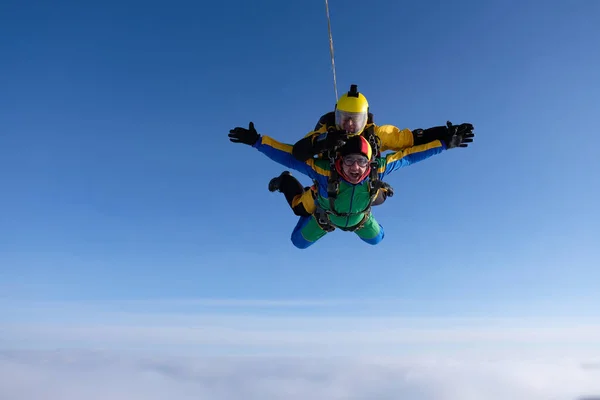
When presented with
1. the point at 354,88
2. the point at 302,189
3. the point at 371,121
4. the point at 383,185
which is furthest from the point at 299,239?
the point at 354,88

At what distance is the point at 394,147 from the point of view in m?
5.83

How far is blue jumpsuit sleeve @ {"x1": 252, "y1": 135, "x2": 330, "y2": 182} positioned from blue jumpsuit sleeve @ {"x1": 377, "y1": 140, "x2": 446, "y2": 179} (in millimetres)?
760

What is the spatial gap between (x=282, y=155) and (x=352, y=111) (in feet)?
3.80

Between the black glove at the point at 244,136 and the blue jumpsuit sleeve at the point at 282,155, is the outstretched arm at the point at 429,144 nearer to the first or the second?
the blue jumpsuit sleeve at the point at 282,155

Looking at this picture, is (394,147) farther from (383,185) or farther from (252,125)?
(252,125)

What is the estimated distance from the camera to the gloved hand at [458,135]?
5746mm

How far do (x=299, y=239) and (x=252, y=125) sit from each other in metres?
2.32

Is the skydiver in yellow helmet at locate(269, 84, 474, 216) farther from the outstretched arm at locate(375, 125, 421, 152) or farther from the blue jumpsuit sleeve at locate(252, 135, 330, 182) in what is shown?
the blue jumpsuit sleeve at locate(252, 135, 330, 182)

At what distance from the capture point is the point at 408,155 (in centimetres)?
586

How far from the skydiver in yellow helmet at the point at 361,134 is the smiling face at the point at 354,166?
223 millimetres

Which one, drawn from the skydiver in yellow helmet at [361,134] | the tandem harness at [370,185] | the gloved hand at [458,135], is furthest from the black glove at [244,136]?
the gloved hand at [458,135]

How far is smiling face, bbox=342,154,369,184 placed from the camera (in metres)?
5.20

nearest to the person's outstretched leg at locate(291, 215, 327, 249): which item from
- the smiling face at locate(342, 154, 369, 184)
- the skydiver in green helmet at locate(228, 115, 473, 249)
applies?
the skydiver in green helmet at locate(228, 115, 473, 249)

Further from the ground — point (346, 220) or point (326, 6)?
point (326, 6)
